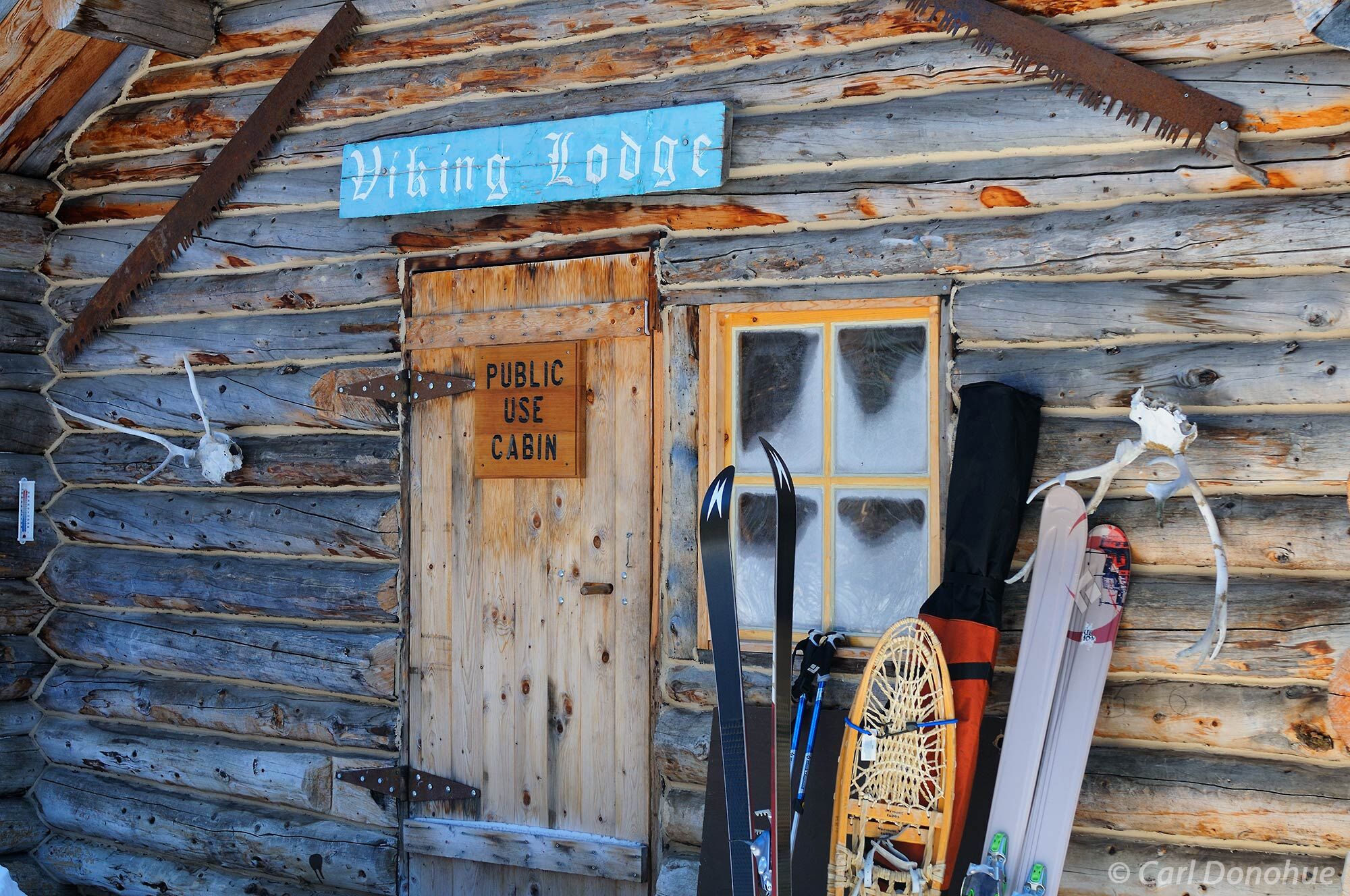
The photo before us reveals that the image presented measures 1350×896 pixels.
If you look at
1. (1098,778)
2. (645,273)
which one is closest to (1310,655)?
(1098,778)

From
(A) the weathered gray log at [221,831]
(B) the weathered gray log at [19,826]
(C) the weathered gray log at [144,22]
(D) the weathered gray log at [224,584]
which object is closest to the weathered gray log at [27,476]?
(D) the weathered gray log at [224,584]

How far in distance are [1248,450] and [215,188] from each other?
4.16 metres

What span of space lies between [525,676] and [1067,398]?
7.19ft

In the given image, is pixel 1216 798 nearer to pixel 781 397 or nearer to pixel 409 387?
pixel 781 397

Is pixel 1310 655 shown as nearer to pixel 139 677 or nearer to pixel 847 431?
pixel 847 431

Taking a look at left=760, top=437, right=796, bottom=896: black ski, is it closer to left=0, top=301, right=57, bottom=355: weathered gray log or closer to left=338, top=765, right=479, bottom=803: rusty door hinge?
left=338, top=765, right=479, bottom=803: rusty door hinge

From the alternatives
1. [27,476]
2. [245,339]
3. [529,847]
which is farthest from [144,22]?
[529,847]

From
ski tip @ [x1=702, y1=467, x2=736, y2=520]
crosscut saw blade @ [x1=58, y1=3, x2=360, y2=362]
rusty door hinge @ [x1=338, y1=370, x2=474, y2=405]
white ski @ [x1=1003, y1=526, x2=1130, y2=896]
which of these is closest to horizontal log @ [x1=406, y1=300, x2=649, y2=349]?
rusty door hinge @ [x1=338, y1=370, x2=474, y2=405]

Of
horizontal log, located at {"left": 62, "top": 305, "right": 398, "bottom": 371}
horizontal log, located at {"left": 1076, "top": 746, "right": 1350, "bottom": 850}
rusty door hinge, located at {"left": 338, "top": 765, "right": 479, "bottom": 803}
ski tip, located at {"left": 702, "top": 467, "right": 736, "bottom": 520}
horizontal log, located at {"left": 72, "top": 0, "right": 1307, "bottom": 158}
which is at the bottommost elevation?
rusty door hinge, located at {"left": 338, "top": 765, "right": 479, "bottom": 803}

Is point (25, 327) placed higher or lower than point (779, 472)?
higher

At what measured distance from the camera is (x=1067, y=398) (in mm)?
3748

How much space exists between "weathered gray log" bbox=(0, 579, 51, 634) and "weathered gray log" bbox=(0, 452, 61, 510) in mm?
363

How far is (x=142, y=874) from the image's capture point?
5.45 metres

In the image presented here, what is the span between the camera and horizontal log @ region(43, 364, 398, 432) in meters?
5.04
